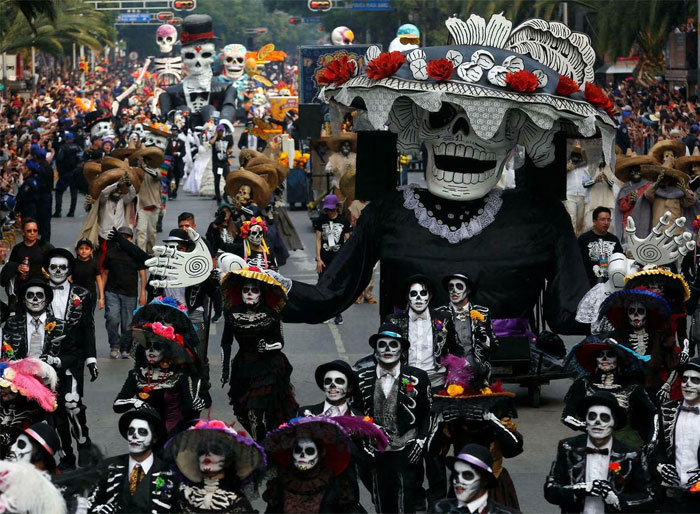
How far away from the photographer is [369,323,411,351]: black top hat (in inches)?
410

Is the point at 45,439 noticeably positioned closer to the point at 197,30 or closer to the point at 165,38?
the point at 197,30

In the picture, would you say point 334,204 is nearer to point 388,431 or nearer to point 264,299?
point 264,299

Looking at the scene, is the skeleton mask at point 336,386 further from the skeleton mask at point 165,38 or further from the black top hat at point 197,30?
the skeleton mask at point 165,38

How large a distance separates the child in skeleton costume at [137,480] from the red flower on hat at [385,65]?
3825 mm

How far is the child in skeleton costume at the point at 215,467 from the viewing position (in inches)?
335

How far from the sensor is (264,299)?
12.1 meters

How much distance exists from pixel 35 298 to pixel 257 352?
1.67m

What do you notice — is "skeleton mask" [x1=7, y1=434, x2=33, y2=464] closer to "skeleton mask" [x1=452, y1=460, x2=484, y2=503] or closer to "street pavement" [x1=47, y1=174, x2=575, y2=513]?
"skeleton mask" [x1=452, y1=460, x2=484, y2=503]

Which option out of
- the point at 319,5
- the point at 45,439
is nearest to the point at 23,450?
the point at 45,439

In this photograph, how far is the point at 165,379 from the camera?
11.1 m

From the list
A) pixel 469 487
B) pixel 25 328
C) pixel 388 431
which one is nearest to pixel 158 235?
pixel 25 328

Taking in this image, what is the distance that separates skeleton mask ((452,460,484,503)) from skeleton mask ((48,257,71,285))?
5502 millimetres

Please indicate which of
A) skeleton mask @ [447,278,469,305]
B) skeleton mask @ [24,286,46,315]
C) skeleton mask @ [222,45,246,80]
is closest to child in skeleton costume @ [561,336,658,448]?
skeleton mask @ [447,278,469,305]

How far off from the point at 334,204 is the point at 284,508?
36.2 ft
